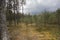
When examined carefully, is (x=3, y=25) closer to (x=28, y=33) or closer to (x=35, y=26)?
(x=28, y=33)

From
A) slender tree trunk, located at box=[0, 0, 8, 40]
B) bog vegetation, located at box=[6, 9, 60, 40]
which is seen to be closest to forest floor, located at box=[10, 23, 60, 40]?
bog vegetation, located at box=[6, 9, 60, 40]

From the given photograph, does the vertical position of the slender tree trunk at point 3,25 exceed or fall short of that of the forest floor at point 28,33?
it exceeds it

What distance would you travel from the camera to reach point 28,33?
10133 millimetres

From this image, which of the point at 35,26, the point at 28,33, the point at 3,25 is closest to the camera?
the point at 3,25

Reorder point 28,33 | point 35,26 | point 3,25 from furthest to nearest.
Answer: point 35,26 → point 28,33 → point 3,25

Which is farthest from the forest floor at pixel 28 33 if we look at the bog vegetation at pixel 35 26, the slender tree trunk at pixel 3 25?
the slender tree trunk at pixel 3 25

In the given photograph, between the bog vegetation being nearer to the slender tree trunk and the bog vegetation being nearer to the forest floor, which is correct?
the forest floor

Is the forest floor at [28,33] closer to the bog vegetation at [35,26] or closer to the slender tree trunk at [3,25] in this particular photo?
the bog vegetation at [35,26]

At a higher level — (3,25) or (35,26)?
(3,25)

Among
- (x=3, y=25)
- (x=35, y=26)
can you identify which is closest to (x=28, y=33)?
(x=35, y=26)

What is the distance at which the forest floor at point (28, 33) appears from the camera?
9.87 m

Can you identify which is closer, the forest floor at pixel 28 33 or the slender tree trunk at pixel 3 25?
the slender tree trunk at pixel 3 25

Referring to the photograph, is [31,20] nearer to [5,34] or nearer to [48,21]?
[48,21]

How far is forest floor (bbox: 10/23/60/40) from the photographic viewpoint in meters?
9.87
